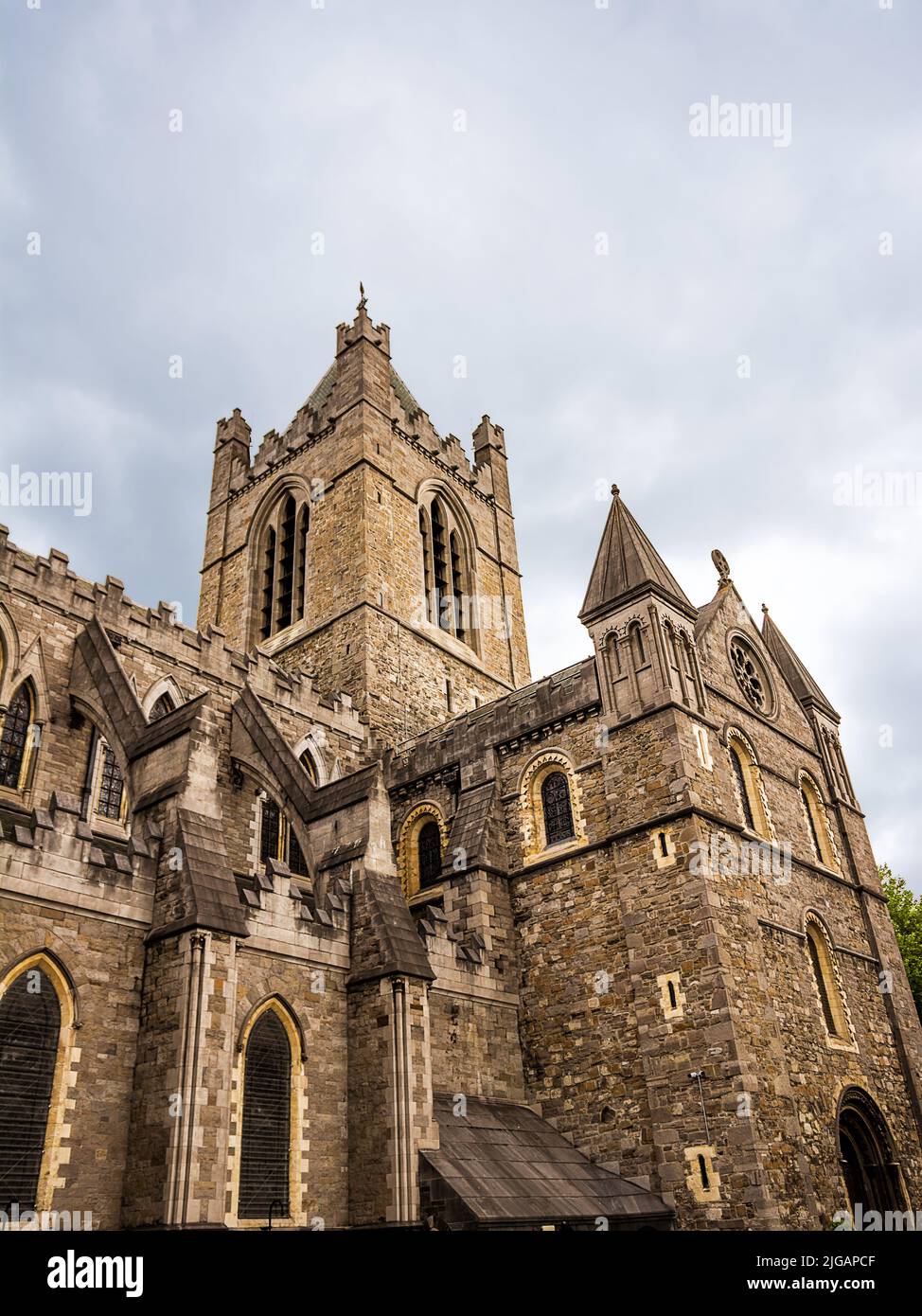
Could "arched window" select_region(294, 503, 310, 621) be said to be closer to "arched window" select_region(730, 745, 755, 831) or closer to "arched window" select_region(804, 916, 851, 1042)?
"arched window" select_region(730, 745, 755, 831)

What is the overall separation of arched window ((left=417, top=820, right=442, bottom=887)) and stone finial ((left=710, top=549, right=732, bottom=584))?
9.65m

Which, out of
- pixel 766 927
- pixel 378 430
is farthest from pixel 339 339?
pixel 766 927

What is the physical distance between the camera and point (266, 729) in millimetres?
20344

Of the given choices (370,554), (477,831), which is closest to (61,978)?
(477,831)

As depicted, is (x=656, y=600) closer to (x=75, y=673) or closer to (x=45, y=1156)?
(x=75, y=673)

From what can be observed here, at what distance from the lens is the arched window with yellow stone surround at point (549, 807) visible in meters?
20.3

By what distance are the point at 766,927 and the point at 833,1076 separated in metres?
3.17

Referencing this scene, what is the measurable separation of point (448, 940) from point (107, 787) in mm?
7404

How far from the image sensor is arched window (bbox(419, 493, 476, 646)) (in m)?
34.0

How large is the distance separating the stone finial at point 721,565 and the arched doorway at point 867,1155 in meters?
12.0

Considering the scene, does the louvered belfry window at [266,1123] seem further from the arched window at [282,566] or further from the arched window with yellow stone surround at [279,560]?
the arched window at [282,566]

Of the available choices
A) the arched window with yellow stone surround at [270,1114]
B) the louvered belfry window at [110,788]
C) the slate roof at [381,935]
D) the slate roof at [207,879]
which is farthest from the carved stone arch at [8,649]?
the arched window with yellow stone surround at [270,1114]

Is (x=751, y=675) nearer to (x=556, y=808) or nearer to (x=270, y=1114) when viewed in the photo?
(x=556, y=808)

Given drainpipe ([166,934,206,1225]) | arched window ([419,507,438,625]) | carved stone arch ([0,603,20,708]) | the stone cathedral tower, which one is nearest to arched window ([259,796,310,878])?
the stone cathedral tower
